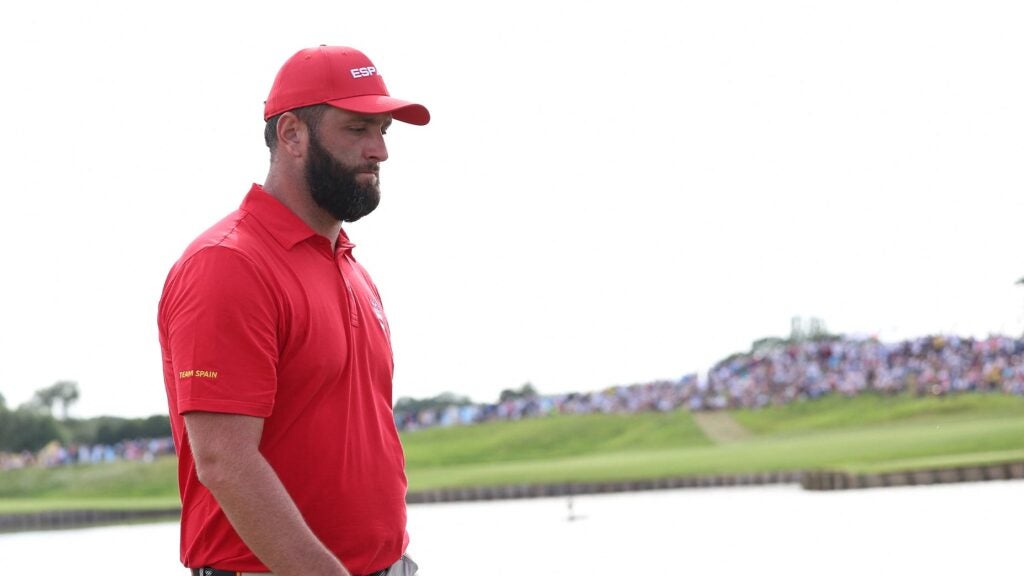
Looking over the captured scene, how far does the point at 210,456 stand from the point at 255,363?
250 millimetres

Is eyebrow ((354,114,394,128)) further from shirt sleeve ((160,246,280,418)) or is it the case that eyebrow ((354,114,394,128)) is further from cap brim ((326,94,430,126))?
shirt sleeve ((160,246,280,418))

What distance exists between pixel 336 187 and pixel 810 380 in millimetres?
67435

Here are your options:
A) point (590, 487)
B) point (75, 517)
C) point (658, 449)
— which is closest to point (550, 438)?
point (658, 449)

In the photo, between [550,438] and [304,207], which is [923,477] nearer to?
[304,207]

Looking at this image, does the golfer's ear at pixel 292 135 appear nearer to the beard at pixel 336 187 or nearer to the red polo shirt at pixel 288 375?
the beard at pixel 336 187

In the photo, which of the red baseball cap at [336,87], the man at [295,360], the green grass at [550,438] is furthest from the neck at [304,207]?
the green grass at [550,438]

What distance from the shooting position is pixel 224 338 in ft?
12.4

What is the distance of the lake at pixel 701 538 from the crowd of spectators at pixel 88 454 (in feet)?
125

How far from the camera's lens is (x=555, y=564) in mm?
24219

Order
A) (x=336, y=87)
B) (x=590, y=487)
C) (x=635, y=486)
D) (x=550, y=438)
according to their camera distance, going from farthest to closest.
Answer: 1. (x=550, y=438)
2. (x=590, y=487)
3. (x=635, y=486)
4. (x=336, y=87)

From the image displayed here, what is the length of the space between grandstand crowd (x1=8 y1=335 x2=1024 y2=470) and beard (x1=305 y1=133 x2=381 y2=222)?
5876cm

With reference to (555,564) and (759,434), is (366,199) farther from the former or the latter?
(759,434)

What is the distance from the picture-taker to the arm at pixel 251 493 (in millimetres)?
3781

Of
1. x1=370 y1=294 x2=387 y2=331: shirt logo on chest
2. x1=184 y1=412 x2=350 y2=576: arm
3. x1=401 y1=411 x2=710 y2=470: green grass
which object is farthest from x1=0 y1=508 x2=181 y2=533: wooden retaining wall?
x1=184 y1=412 x2=350 y2=576: arm
